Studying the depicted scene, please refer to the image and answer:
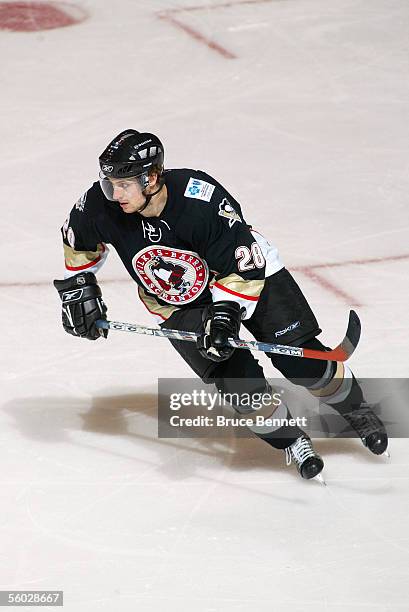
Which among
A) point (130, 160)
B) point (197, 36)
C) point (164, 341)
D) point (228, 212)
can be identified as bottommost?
point (197, 36)

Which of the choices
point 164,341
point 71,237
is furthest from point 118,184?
point 164,341

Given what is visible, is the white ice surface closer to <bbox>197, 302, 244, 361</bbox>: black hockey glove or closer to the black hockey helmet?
<bbox>197, 302, 244, 361</bbox>: black hockey glove

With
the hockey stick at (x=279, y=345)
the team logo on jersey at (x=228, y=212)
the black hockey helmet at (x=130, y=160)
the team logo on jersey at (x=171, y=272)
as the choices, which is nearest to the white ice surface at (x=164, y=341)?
the hockey stick at (x=279, y=345)

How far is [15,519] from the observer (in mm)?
3270

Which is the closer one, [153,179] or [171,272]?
[153,179]

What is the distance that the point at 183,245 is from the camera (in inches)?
132

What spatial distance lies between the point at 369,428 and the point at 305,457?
242mm

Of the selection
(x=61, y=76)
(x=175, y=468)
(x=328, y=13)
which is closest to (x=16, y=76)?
(x=61, y=76)

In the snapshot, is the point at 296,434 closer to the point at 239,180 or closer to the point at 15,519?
the point at 15,519

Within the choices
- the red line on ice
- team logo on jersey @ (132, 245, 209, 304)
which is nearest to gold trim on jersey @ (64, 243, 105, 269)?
team logo on jersey @ (132, 245, 209, 304)

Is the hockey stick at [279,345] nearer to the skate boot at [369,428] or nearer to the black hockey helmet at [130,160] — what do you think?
the skate boot at [369,428]

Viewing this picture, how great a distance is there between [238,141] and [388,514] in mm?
3145

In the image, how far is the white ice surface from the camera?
3062 millimetres

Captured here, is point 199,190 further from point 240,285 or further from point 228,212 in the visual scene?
point 240,285
